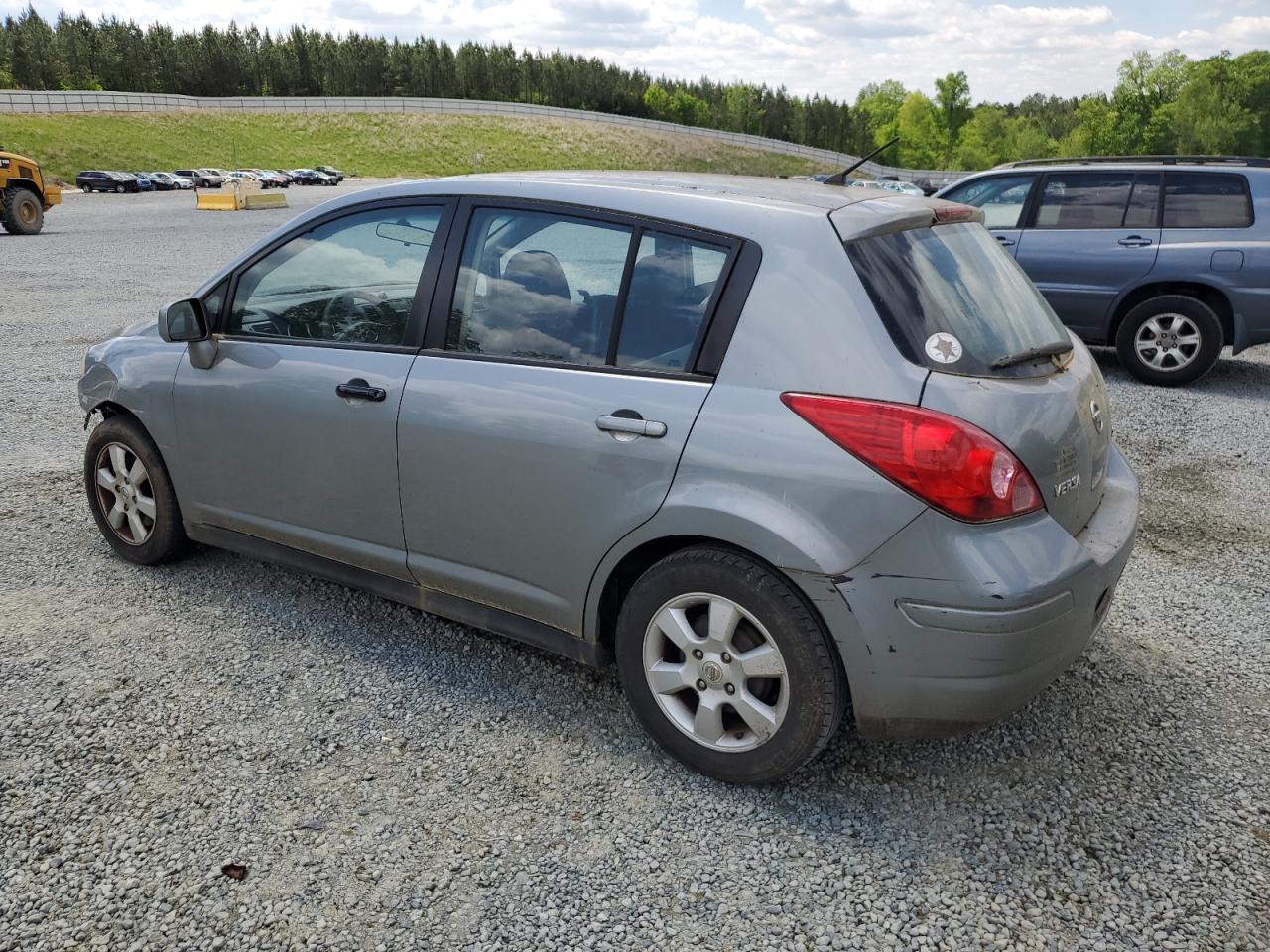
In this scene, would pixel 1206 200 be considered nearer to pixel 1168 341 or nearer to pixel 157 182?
pixel 1168 341

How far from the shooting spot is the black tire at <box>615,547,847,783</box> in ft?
8.87

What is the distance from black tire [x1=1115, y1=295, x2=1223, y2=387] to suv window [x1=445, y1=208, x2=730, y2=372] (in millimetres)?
7077

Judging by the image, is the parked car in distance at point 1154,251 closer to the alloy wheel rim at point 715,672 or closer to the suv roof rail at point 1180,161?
the suv roof rail at point 1180,161

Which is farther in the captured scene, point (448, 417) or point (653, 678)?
point (448, 417)

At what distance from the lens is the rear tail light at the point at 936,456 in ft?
8.29

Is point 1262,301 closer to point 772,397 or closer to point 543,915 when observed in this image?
point 772,397

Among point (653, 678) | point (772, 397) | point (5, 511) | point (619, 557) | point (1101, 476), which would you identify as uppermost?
point (772, 397)

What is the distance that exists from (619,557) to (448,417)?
0.75m

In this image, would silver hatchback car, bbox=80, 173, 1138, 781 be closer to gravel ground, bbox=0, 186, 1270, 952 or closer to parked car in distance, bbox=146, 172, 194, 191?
gravel ground, bbox=0, 186, 1270, 952

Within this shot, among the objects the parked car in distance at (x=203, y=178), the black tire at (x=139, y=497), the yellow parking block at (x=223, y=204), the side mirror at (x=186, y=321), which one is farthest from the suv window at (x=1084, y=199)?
the parked car in distance at (x=203, y=178)

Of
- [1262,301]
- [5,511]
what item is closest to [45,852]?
[5,511]

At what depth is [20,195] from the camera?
904 inches

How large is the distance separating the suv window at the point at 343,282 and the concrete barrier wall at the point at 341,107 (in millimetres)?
81174

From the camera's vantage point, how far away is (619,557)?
2.99m
